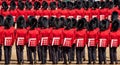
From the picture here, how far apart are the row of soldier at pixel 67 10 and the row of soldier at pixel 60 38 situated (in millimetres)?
10990

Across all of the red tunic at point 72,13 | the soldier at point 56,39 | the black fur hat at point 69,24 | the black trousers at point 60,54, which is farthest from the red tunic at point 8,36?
the red tunic at point 72,13

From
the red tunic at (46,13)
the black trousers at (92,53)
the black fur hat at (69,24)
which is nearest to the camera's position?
the black fur hat at (69,24)

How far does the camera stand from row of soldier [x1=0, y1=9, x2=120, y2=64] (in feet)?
93.2

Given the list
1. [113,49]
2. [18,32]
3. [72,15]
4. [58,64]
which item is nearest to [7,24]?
[18,32]

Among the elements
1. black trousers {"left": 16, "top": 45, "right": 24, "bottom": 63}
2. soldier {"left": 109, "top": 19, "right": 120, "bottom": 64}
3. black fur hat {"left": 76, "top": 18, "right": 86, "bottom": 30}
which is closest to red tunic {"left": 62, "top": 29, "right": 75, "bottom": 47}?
black fur hat {"left": 76, "top": 18, "right": 86, "bottom": 30}

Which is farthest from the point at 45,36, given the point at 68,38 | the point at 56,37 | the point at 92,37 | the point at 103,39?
the point at 103,39

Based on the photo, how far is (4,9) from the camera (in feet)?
141

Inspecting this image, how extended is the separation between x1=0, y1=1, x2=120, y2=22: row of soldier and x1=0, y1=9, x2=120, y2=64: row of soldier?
1099cm

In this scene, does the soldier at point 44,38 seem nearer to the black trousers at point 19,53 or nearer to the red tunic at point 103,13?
the black trousers at point 19,53

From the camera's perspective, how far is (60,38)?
1121 inches

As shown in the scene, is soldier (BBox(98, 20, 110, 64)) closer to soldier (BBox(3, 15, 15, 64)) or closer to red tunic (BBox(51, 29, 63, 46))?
red tunic (BBox(51, 29, 63, 46))

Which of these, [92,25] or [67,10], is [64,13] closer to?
[67,10]

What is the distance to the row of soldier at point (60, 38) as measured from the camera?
2841 cm

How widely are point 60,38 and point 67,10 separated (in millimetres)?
12418
